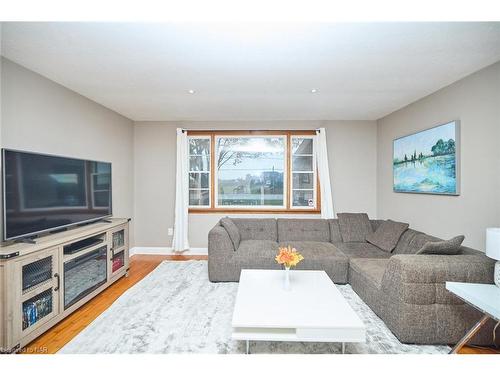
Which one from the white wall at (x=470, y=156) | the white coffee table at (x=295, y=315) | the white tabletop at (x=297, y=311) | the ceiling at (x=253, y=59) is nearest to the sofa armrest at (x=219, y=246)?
the white tabletop at (x=297, y=311)

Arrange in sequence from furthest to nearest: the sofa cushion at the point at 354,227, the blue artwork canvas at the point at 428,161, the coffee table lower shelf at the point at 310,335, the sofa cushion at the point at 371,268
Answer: the sofa cushion at the point at 354,227 → the blue artwork canvas at the point at 428,161 → the sofa cushion at the point at 371,268 → the coffee table lower shelf at the point at 310,335

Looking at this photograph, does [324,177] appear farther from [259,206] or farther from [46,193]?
[46,193]

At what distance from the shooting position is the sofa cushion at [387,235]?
10.6 feet

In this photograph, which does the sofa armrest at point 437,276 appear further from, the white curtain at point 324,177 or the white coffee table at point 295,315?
the white curtain at point 324,177

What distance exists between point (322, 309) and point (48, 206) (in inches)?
102

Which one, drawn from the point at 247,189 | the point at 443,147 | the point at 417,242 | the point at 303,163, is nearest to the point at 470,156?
the point at 443,147

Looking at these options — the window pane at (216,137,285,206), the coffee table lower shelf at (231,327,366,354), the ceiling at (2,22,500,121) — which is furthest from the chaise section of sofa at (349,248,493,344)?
the window pane at (216,137,285,206)

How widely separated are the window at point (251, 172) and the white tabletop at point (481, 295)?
294 cm

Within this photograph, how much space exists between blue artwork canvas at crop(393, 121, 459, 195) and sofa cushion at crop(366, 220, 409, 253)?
54 centimetres

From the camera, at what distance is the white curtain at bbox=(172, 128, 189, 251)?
14.6 feet

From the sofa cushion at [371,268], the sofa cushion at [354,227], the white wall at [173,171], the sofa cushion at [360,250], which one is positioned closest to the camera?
the sofa cushion at [371,268]

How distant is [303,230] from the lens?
3891mm

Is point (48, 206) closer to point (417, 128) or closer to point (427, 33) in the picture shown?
point (427, 33)

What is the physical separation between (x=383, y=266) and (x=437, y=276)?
799mm
